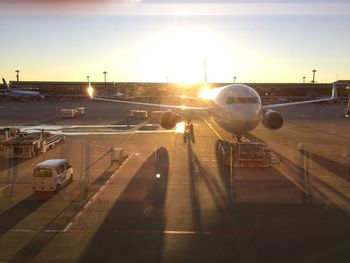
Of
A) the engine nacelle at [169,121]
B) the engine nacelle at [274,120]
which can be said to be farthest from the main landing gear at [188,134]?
the engine nacelle at [274,120]

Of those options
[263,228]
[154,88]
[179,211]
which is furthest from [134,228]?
[154,88]

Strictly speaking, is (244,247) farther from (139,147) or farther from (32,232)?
(139,147)

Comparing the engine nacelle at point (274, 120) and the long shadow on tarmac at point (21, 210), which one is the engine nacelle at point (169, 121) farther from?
the long shadow on tarmac at point (21, 210)

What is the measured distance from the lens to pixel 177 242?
14.3 metres

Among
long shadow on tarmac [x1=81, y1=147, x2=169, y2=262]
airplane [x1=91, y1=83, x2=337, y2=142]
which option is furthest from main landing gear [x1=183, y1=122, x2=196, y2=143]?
long shadow on tarmac [x1=81, y1=147, x2=169, y2=262]

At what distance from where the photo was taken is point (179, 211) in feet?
58.8

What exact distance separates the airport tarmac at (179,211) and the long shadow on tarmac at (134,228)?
39mm

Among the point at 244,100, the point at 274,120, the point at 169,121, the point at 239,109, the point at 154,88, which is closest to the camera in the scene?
the point at 239,109

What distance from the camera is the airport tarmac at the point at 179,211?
13.6m

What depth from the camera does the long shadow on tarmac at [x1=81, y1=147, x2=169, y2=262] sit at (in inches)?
523

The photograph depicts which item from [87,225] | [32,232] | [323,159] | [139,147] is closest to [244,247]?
[87,225]

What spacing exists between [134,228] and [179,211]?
2.89m

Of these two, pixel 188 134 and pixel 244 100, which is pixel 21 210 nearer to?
pixel 244 100

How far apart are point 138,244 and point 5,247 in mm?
4717
